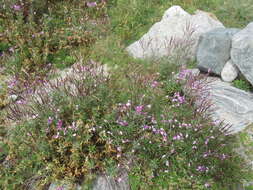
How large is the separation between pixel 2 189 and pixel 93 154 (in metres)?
1.52

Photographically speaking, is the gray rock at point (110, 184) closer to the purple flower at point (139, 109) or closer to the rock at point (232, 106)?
the purple flower at point (139, 109)

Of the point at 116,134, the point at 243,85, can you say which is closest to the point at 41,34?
the point at 116,134

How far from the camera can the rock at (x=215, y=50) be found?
5.39 metres

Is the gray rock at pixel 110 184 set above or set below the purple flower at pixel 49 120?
below

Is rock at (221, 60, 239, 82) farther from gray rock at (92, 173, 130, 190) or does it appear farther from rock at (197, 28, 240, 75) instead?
gray rock at (92, 173, 130, 190)

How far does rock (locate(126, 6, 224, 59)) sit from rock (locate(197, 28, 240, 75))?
14.8 inches

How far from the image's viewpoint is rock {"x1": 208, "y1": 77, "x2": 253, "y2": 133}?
4.38 meters

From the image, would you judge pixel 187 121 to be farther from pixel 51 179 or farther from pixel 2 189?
pixel 2 189

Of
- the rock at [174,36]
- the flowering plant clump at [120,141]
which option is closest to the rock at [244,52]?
the rock at [174,36]

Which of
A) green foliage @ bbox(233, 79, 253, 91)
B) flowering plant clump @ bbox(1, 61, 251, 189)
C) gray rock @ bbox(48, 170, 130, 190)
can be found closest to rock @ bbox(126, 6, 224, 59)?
green foliage @ bbox(233, 79, 253, 91)

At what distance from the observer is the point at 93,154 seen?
3.95 meters

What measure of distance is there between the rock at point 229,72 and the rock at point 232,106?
34cm

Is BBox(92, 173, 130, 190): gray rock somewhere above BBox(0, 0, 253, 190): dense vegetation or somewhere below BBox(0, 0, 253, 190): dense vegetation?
below

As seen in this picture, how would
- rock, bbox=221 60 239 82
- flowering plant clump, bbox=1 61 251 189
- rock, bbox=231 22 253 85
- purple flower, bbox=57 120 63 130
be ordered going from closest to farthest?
flowering plant clump, bbox=1 61 251 189, purple flower, bbox=57 120 63 130, rock, bbox=231 22 253 85, rock, bbox=221 60 239 82
